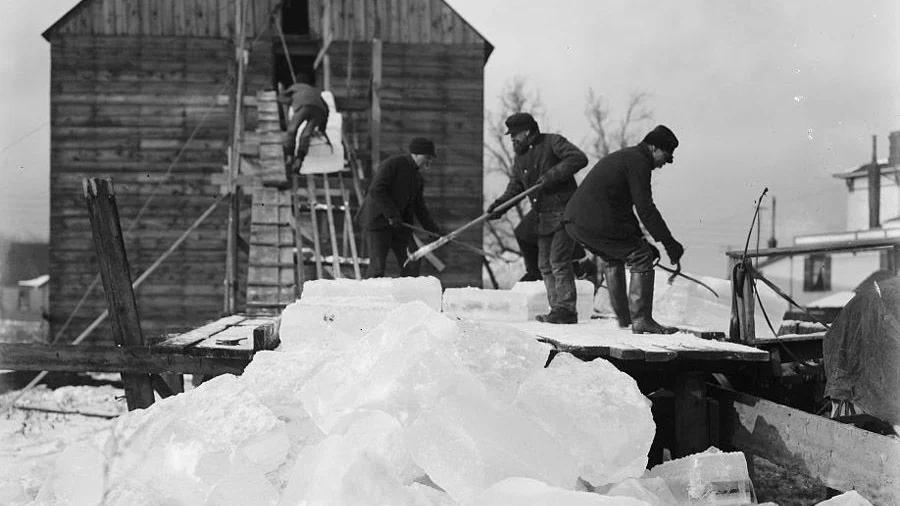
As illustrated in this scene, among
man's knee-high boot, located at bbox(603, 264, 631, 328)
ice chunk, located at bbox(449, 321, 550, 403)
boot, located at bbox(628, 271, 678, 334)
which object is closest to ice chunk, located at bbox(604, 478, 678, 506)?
ice chunk, located at bbox(449, 321, 550, 403)

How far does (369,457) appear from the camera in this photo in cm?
271

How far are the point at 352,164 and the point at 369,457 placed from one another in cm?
916

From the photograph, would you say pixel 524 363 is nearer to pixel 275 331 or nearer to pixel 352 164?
pixel 275 331

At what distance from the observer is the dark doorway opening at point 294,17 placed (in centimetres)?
1584

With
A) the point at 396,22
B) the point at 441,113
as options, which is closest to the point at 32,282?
the point at 396,22

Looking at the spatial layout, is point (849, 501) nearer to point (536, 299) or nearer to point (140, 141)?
point (536, 299)

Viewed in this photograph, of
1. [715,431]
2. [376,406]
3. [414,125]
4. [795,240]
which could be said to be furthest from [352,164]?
[795,240]

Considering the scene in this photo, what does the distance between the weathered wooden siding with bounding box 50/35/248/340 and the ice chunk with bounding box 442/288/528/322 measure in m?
8.22

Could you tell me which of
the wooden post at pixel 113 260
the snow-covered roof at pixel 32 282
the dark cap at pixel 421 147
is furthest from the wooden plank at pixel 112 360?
the snow-covered roof at pixel 32 282

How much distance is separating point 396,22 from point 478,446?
1260cm

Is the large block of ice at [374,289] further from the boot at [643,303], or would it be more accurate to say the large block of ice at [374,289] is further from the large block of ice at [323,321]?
the boot at [643,303]

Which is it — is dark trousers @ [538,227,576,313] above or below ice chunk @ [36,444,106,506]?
above

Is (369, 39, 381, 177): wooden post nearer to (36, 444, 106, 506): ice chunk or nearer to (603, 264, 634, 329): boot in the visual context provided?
(603, 264, 634, 329): boot

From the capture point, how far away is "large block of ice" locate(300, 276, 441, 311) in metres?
5.71
